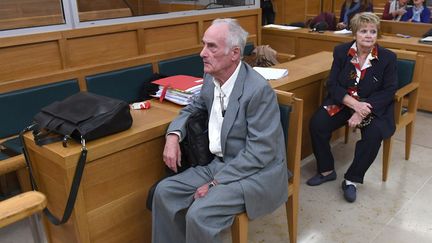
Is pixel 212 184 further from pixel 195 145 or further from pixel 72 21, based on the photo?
pixel 72 21

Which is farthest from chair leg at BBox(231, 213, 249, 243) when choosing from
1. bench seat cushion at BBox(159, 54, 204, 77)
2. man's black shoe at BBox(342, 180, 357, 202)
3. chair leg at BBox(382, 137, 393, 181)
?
bench seat cushion at BBox(159, 54, 204, 77)

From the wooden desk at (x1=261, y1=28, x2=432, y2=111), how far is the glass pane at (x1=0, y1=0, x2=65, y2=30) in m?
2.71

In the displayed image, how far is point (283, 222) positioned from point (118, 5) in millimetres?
2361

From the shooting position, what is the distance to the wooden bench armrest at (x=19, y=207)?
1.18 meters

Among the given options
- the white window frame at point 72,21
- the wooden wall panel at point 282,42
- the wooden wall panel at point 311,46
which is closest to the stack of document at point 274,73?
the white window frame at point 72,21

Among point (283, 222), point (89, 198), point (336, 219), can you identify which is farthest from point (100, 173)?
point (336, 219)

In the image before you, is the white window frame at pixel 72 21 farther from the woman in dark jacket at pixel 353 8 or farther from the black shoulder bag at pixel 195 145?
the woman in dark jacket at pixel 353 8

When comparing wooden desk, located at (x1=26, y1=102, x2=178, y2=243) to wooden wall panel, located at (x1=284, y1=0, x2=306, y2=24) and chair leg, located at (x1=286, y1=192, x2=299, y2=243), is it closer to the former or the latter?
chair leg, located at (x1=286, y1=192, x2=299, y2=243)

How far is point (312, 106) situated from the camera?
2934 millimetres

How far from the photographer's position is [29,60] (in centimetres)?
280

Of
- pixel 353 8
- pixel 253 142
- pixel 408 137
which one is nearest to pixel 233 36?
pixel 253 142

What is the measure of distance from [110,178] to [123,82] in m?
1.30

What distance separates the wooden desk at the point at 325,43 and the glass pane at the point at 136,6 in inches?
28.4

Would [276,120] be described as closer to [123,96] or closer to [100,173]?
[100,173]
